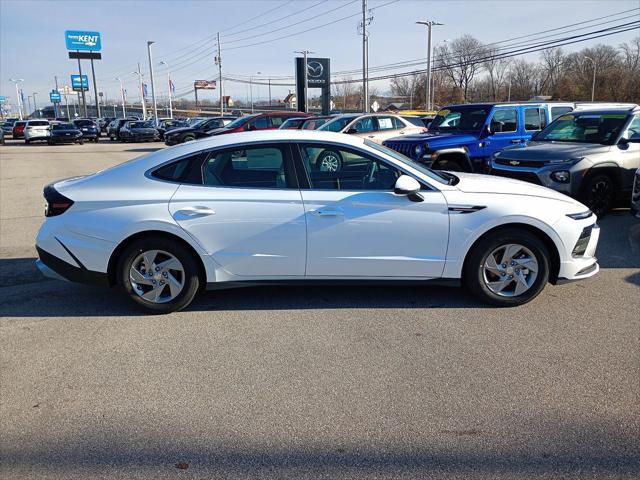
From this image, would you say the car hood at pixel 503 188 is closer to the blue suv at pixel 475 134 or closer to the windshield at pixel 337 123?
the blue suv at pixel 475 134

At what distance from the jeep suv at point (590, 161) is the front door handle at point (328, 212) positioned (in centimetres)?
484

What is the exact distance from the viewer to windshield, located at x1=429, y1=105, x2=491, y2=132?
11469 mm

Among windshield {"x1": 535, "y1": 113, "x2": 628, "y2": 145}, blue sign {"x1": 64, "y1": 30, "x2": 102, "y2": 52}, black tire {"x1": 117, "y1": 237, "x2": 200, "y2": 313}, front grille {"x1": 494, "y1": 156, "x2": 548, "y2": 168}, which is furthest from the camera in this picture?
blue sign {"x1": 64, "y1": 30, "x2": 102, "y2": 52}

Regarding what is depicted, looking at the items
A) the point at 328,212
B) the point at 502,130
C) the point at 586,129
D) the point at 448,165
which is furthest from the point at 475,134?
the point at 328,212

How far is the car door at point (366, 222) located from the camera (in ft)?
14.9

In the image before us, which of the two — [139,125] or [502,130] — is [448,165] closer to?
[502,130]

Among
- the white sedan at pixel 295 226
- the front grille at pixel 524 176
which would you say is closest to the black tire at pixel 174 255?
the white sedan at pixel 295 226

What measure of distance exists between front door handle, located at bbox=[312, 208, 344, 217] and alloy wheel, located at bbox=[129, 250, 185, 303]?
1292mm

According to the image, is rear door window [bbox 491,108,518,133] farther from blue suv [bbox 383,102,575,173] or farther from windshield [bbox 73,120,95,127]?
windshield [bbox 73,120,95,127]

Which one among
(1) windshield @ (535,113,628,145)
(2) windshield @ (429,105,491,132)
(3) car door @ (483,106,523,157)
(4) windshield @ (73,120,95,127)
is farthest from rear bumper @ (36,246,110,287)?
(4) windshield @ (73,120,95,127)

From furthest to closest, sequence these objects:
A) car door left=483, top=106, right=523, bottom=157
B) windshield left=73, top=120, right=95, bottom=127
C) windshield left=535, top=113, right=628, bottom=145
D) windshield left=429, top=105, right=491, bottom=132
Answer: windshield left=73, top=120, right=95, bottom=127 → windshield left=429, top=105, right=491, bottom=132 → car door left=483, top=106, right=523, bottom=157 → windshield left=535, top=113, right=628, bottom=145

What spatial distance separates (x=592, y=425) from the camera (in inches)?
118

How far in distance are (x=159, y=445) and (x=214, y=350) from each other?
1178 mm

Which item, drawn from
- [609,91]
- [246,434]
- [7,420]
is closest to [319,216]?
[246,434]
